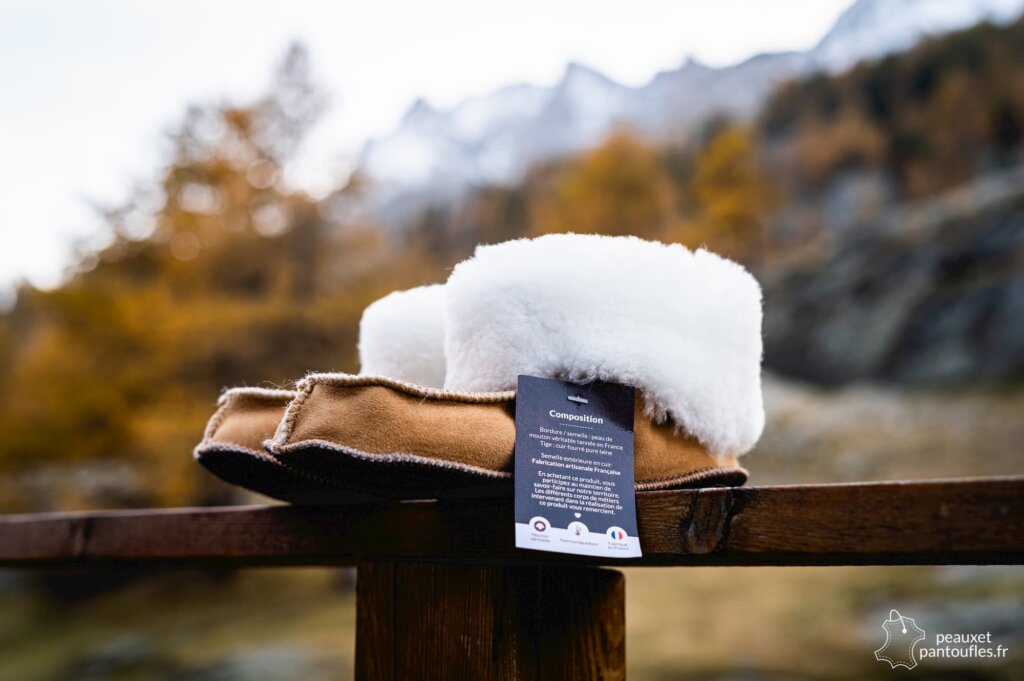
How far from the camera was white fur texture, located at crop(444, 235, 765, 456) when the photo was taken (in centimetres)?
72

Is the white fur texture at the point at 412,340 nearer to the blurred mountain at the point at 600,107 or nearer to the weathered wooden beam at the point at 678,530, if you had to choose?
the weathered wooden beam at the point at 678,530

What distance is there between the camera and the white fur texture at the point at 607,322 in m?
0.72

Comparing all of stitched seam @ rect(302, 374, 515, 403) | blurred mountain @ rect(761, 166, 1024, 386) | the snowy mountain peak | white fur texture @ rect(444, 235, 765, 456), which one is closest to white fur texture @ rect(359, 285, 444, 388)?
white fur texture @ rect(444, 235, 765, 456)

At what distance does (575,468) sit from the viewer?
2.16ft

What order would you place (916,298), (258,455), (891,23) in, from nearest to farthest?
(258,455) → (916,298) → (891,23)

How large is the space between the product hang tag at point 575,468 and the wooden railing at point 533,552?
0.03 m

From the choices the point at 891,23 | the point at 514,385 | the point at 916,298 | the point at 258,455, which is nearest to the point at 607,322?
the point at 514,385

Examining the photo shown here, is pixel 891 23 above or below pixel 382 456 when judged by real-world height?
above

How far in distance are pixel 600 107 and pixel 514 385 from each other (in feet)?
57.2

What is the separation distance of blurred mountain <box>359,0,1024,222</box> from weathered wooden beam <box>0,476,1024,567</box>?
12.9m

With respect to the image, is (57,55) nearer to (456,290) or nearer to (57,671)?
(57,671)

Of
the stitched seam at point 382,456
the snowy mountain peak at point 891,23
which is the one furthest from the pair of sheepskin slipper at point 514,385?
the snowy mountain peak at point 891,23

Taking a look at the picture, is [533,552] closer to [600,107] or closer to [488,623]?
[488,623]

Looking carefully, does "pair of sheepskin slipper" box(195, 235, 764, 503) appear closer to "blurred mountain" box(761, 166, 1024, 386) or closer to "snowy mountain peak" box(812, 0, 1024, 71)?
"blurred mountain" box(761, 166, 1024, 386)
